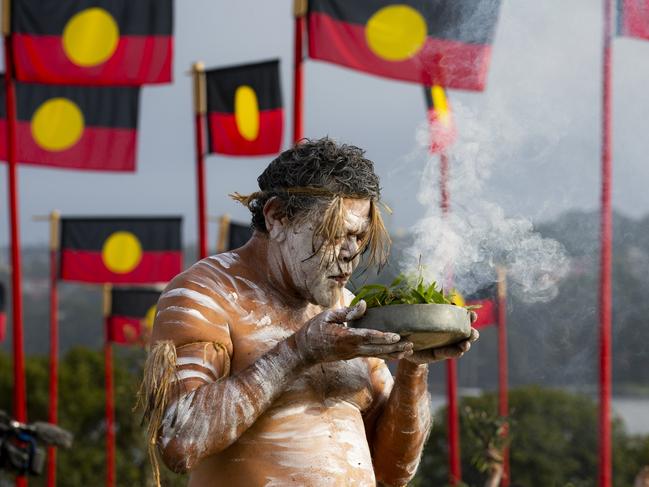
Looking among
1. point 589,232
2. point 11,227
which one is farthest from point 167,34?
point 589,232

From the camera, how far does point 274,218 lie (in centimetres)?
397

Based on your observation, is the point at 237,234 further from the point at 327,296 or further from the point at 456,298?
the point at 327,296

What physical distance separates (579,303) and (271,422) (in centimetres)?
256

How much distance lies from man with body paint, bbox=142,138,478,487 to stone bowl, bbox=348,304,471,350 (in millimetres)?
36

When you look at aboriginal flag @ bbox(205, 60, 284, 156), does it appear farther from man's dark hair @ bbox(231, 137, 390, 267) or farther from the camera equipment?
man's dark hair @ bbox(231, 137, 390, 267)

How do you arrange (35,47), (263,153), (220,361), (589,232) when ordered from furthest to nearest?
1. (263,153)
2. (35,47)
3. (589,232)
4. (220,361)

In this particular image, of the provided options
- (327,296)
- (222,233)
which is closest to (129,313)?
(222,233)

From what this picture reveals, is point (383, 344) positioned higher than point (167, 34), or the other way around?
point (167, 34)

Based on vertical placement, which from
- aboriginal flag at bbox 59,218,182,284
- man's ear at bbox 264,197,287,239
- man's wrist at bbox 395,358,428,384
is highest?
man's ear at bbox 264,197,287,239

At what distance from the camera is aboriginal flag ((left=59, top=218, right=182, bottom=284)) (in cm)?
2089

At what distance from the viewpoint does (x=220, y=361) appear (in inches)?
149

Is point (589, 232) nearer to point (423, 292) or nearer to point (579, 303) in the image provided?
point (579, 303)

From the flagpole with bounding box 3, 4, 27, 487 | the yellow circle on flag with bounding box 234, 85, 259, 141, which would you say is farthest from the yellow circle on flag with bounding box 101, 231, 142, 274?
the yellow circle on flag with bounding box 234, 85, 259, 141

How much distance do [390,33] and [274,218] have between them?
7.93 metres
